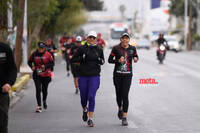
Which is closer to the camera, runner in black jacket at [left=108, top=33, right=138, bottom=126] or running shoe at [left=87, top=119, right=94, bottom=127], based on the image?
running shoe at [left=87, top=119, right=94, bottom=127]

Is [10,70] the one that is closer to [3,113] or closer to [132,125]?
[3,113]

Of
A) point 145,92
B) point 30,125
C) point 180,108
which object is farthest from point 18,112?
point 145,92

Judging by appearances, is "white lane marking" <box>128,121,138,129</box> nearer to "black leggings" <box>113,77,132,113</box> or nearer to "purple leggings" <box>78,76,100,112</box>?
"black leggings" <box>113,77,132,113</box>

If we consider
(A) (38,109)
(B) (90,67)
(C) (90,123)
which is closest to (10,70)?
(B) (90,67)

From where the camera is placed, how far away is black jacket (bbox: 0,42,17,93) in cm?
630

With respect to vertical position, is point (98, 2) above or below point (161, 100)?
above

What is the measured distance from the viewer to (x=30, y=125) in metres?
9.72

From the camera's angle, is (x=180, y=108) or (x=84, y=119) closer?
(x=84, y=119)

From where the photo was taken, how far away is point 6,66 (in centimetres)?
644

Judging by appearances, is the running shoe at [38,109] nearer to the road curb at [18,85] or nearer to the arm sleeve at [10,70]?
the road curb at [18,85]

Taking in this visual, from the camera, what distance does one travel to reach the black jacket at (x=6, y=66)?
20.7 feet

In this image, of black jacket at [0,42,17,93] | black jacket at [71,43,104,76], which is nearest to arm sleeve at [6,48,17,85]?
black jacket at [0,42,17,93]

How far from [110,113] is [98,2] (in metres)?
61.5

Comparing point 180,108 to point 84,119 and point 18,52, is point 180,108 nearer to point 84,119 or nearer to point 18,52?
point 84,119
